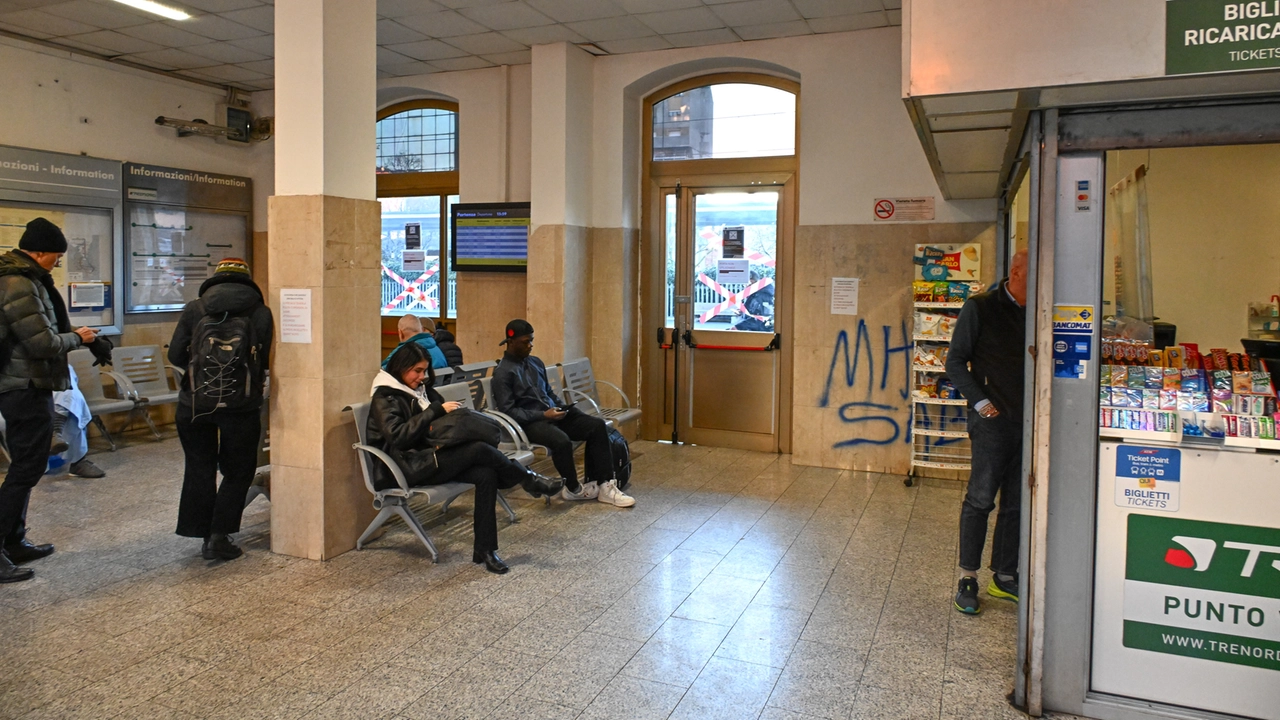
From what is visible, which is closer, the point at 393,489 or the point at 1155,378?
the point at 1155,378

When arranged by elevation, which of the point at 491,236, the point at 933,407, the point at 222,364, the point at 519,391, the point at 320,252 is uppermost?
the point at 491,236

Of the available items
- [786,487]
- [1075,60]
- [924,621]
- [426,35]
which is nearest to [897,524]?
[786,487]

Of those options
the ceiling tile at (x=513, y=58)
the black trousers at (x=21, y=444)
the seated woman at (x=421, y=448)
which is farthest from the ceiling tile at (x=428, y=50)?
the black trousers at (x=21, y=444)

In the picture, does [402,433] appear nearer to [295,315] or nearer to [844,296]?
[295,315]

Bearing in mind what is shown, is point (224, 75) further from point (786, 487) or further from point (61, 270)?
point (786, 487)

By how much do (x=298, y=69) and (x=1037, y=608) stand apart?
420cm

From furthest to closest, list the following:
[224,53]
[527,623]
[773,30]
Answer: [224,53]
[773,30]
[527,623]

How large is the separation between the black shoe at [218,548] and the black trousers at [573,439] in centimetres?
189

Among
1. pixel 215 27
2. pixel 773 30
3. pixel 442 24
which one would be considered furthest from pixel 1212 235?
pixel 215 27

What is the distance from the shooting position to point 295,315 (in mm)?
4602

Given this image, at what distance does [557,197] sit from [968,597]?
189 inches

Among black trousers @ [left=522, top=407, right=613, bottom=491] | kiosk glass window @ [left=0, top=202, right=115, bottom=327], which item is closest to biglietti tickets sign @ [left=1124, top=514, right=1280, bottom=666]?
black trousers @ [left=522, top=407, right=613, bottom=491]

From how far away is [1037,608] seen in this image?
3.07 meters

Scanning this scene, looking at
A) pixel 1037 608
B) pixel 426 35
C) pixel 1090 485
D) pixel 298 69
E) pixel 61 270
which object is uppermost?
pixel 426 35
